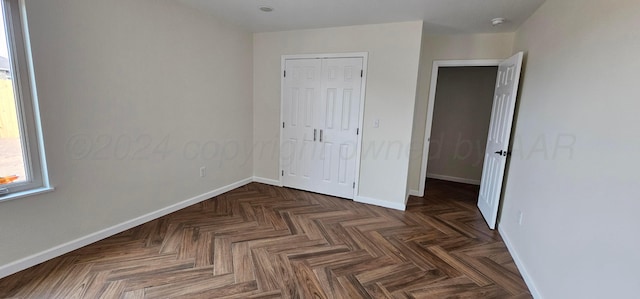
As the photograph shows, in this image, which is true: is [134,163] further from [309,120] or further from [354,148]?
[354,148]

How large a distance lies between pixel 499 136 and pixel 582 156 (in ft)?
4.93

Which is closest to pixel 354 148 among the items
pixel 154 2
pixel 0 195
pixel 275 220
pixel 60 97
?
pixel 275 220

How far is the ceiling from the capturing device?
8.62ft

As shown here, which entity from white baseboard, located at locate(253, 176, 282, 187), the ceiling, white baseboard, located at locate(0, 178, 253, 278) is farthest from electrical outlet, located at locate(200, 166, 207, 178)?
the ceiling

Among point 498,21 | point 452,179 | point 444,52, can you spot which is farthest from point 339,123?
point 452,179

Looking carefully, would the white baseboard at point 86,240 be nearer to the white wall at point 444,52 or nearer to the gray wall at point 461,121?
the white wall at point 444,52

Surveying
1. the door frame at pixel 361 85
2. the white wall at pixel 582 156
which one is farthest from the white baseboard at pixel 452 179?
the white wall at pixel 582 156

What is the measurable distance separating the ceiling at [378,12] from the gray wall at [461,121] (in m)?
1.34

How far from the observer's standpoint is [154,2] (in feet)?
8.72

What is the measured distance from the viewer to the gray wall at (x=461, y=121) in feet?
15.1

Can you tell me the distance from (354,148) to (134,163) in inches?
99.6

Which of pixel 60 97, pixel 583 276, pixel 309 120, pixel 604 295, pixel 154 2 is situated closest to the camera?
pixel 604 295

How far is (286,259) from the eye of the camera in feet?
→ 7.63

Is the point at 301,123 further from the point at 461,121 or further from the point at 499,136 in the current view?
the point at 461,121
